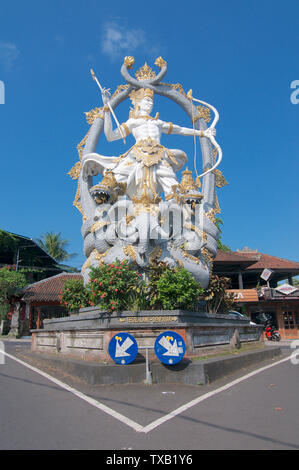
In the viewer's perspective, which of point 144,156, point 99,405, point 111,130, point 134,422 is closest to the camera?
point 134,422

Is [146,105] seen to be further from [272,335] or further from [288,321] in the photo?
[288,321]

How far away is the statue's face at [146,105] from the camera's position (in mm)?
12562

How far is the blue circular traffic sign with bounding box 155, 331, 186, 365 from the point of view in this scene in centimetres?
583

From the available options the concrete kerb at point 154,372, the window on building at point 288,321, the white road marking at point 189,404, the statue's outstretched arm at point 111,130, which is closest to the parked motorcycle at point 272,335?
the window on building at point 288,321

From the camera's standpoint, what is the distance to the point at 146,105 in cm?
1262

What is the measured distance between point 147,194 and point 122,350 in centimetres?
576

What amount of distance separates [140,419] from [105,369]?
185 centimetres

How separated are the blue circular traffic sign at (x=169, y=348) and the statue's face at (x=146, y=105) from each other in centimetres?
922

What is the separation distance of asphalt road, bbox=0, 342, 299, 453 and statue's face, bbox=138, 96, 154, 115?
983 centimetres

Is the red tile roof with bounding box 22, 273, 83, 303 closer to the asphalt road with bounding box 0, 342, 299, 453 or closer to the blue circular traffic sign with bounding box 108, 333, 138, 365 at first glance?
the asphalt road with bounding box 0, 342, 299, 453

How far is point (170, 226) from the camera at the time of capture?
408 inches

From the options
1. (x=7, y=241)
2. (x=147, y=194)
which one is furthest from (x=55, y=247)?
(x=147, y=194)

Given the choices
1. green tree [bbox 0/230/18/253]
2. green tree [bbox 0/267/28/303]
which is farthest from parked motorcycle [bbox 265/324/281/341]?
green tree [bbox 0/230/18/253]
